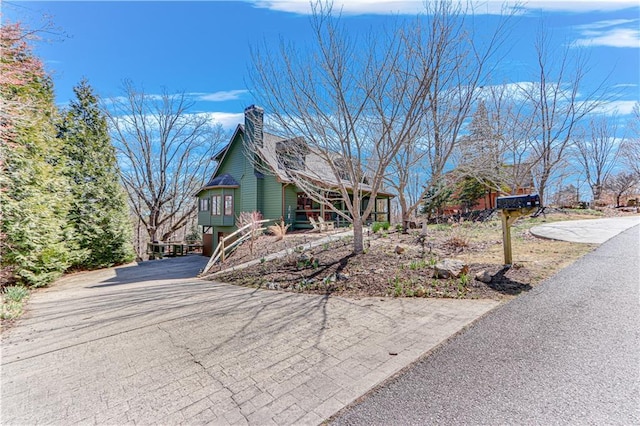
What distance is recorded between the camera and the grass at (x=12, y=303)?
4688 mm

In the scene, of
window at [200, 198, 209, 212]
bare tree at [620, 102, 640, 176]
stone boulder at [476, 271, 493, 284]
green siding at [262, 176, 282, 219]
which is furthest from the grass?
bare tree at [620, 102, 640, 176]

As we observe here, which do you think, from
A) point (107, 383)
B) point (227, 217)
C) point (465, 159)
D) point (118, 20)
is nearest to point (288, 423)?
point (107, 383)

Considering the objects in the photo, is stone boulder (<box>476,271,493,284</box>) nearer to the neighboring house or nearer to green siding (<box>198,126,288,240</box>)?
the neighboring house

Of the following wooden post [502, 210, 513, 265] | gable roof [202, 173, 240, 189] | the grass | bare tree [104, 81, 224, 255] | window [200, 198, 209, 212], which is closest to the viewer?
the grass

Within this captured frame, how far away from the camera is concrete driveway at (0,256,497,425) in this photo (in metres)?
2.29

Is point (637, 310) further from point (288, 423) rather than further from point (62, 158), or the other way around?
point (62, 158)

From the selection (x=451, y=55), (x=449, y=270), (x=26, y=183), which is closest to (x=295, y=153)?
(x=451, y=55)

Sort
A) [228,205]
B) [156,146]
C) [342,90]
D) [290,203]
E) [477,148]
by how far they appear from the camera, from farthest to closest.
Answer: [156,146]
[228,205]
[290,203]
[477,148]
[342,90]

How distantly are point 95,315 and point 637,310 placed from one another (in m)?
8.23

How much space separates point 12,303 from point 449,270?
8.33 metres

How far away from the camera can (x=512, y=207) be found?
5781 mm

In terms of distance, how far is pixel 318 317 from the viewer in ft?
13.8

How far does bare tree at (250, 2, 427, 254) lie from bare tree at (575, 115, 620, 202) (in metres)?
A: 24.0

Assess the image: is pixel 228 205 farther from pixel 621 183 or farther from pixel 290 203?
pixel 621 183
